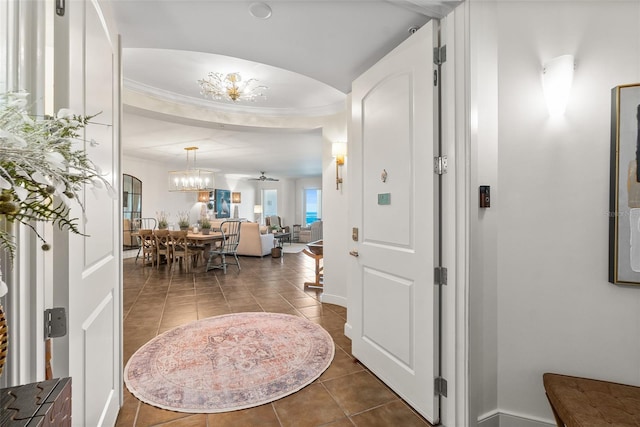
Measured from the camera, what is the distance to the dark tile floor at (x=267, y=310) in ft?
5.74

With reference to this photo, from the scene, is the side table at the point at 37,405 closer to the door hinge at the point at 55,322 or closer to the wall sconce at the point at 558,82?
the door hinge at the point at 55,322

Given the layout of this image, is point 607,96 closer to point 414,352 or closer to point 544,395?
point 544,395

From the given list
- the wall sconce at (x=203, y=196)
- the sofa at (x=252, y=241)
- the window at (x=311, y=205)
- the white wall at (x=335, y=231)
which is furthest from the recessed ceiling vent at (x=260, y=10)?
the window at (x=311, y=205)

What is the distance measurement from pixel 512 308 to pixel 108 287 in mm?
2151

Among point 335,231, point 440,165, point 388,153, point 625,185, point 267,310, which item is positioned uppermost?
point 388,153

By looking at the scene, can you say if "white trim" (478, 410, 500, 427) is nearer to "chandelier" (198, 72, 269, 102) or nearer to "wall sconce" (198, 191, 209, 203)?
"chandelier" (198, 72, 269, 102)

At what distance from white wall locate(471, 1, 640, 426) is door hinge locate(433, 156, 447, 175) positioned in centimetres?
18

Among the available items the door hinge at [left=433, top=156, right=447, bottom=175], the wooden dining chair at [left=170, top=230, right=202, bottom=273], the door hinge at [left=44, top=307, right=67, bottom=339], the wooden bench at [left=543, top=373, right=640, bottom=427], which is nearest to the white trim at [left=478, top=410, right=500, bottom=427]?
the wooden bench at [left=543, top=373, right=640, bottom=427]

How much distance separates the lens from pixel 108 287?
1.51 meters

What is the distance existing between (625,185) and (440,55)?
1.12 meters

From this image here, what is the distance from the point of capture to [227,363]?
2.33m

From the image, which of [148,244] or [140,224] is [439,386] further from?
[140,224]

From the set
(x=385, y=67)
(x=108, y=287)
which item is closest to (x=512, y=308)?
(x=385, y=67)

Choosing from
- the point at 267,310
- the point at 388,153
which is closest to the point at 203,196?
the point at 267,310
